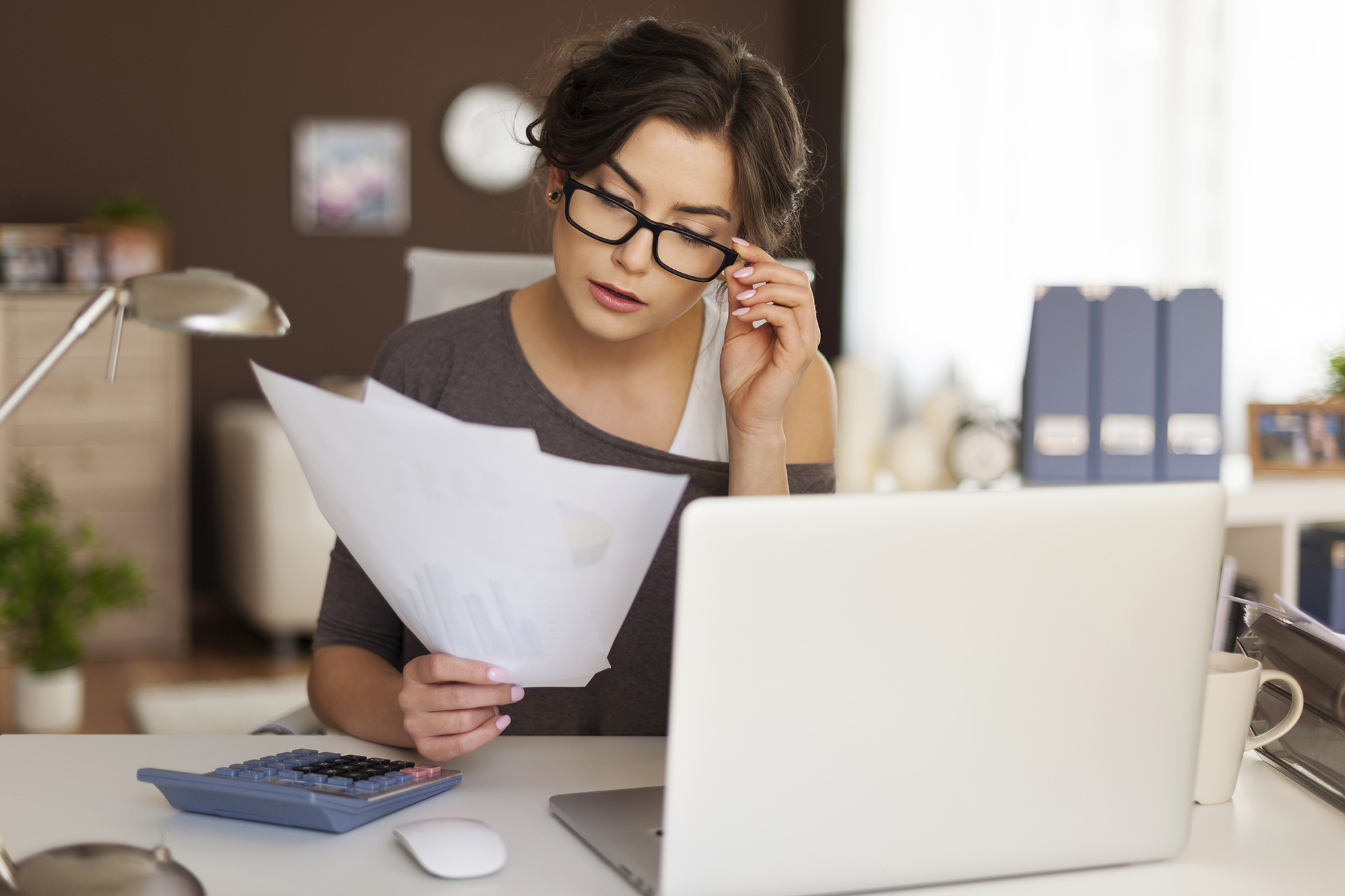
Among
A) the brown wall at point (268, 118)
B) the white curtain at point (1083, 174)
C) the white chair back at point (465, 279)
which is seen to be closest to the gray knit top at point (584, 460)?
the white chair back at point (465, 279)

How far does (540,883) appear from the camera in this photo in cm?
71

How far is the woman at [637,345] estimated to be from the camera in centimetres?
105

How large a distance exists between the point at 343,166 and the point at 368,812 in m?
3.99

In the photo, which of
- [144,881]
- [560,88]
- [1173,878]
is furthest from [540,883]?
[560,88]

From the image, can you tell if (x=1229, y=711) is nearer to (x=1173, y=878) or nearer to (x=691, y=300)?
(x=1173, y=878)

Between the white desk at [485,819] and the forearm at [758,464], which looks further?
the forearm at [758,464]

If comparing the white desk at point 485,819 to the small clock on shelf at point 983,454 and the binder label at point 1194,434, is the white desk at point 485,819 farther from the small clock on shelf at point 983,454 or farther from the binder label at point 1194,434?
the small clock on shelf at point 983,454

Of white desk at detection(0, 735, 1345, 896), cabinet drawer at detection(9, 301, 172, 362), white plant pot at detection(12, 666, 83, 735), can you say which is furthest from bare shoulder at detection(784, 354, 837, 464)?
cabinet drawer at detection(9, 301, 172, 362)

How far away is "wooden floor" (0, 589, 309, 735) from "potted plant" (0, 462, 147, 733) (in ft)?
0.26

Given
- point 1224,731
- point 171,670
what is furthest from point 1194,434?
point 171,670

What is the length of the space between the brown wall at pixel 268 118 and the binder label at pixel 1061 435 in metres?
2.10

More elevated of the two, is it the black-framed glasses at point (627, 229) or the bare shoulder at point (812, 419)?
the black-framed glasses at point (627, 229)

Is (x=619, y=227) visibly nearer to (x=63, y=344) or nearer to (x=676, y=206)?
(x=676, y=206)

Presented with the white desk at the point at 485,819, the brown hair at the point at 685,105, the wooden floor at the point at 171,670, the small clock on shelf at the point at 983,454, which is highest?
the brown hair at the point at 685,105
